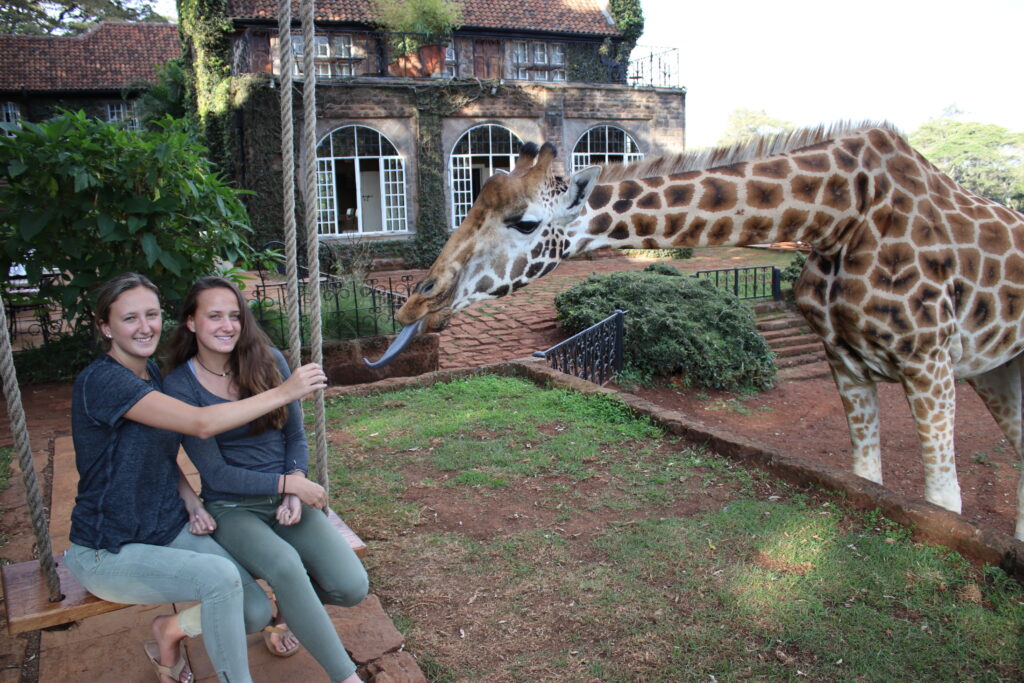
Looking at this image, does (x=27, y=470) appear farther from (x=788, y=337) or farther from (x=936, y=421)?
(x=788, y=337)

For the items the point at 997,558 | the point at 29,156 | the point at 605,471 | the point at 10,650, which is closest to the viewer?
the point at 10,650

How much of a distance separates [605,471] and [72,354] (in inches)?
263

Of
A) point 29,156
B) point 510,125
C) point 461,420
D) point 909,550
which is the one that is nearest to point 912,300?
point 909,550

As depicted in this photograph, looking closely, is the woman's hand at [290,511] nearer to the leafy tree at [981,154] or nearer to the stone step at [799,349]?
the stone step at [799,349]

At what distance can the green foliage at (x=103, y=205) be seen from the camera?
6.53 meters

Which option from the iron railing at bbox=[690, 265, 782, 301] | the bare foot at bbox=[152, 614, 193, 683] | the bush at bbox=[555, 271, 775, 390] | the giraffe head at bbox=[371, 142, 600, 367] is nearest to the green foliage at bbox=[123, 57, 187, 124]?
the iron railing at bbox=[690, 265, 782, 301]

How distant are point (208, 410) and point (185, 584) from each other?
0.60 meters

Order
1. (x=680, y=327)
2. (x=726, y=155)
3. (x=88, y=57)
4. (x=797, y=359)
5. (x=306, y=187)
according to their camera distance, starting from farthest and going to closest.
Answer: (x=88, y=57) < (x=797, y=359) < (x=680, y=327) < (x=726, y=155) < (x=306, y=187)

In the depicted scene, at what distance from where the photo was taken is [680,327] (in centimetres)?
962

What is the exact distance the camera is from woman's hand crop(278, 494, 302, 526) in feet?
9.49

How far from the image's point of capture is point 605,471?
17.6 feet

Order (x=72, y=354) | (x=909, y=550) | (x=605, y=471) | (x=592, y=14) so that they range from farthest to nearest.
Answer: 1. (x=592, y=14)
2. (x=72, y=354)
3. (x=605, y=471)
4. (x=909, y=550)

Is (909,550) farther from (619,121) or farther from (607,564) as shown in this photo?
(619,121)

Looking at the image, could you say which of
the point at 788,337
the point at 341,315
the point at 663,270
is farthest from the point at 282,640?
the point at 788,337
